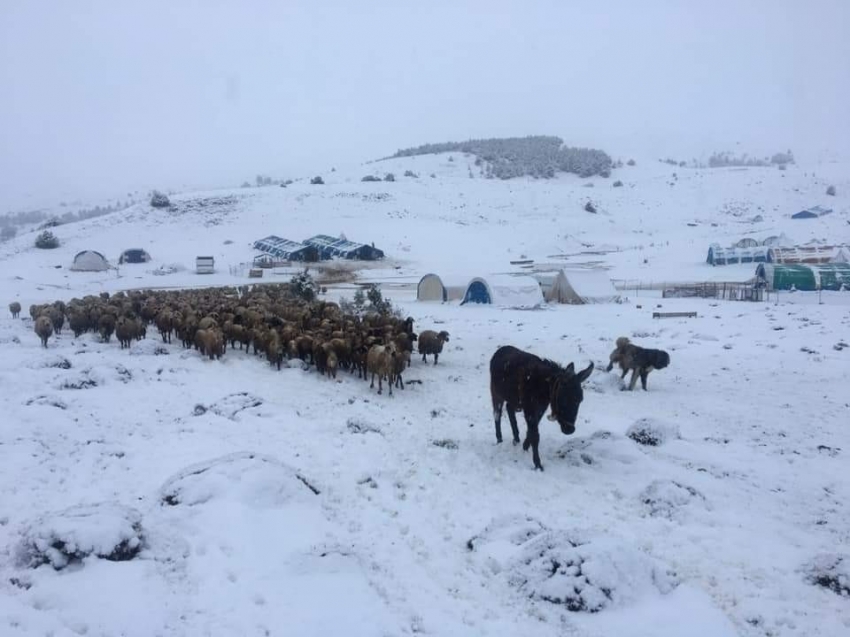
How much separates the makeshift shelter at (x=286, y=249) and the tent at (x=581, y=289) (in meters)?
31.0

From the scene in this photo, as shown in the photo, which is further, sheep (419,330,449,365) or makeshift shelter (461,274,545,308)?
makeshift shelter (461,274,545,308)

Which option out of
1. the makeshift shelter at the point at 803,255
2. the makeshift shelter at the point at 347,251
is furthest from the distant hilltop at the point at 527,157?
the makeshift shelter at the point at 803,255

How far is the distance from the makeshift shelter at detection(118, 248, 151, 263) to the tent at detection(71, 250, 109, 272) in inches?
99.0

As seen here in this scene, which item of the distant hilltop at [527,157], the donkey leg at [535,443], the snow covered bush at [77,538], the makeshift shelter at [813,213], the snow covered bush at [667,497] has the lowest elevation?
the snow covered bush at [667,497]

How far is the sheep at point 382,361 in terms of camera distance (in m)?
14.7

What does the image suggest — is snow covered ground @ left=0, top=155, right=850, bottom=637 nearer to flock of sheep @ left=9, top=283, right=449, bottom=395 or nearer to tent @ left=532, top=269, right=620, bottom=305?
flock of sheep @ left=9, top=283, right=449, bottom=395

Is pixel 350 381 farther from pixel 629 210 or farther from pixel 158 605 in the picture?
pixel 629 210

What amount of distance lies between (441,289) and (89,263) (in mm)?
37323

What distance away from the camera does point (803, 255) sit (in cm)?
4553

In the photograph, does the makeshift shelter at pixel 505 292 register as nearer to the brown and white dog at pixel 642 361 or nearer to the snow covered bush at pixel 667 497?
the brown and white dog at pixel 642 361

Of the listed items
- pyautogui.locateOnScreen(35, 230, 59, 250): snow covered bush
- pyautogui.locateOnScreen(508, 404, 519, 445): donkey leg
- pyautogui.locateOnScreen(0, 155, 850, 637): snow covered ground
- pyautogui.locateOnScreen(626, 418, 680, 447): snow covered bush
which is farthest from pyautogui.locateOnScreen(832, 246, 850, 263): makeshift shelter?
pyautogui.locateOnScreen(35, 230, 59, 250): snow covered bush

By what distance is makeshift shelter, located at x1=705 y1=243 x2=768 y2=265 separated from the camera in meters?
50.8

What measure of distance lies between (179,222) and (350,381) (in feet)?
223

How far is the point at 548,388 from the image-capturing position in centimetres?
981
